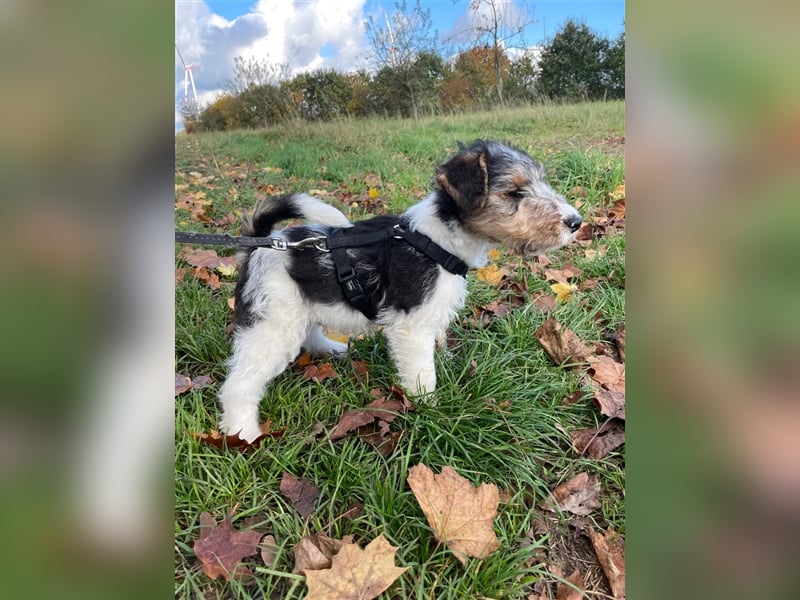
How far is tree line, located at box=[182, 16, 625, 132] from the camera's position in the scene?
3010mm

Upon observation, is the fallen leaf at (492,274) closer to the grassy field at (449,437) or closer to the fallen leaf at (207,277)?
the grassy field at (449,437)

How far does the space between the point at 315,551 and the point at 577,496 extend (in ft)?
3.70

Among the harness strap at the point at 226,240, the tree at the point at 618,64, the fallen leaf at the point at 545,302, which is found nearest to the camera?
the tree at the point at 618,64

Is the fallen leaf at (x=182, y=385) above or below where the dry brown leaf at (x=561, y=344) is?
above

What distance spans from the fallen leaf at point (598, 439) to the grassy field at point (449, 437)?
4 cm

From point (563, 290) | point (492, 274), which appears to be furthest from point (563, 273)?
point (492, 274)

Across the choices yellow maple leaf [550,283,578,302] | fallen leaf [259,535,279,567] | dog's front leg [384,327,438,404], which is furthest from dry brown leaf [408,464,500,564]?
yellow maple leaf [550,283,578,302]

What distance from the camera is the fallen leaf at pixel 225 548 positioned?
1726 mm

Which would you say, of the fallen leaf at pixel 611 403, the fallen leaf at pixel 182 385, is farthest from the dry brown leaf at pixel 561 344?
the fallen leaf at pixel 182 385

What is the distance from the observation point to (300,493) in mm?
2068
